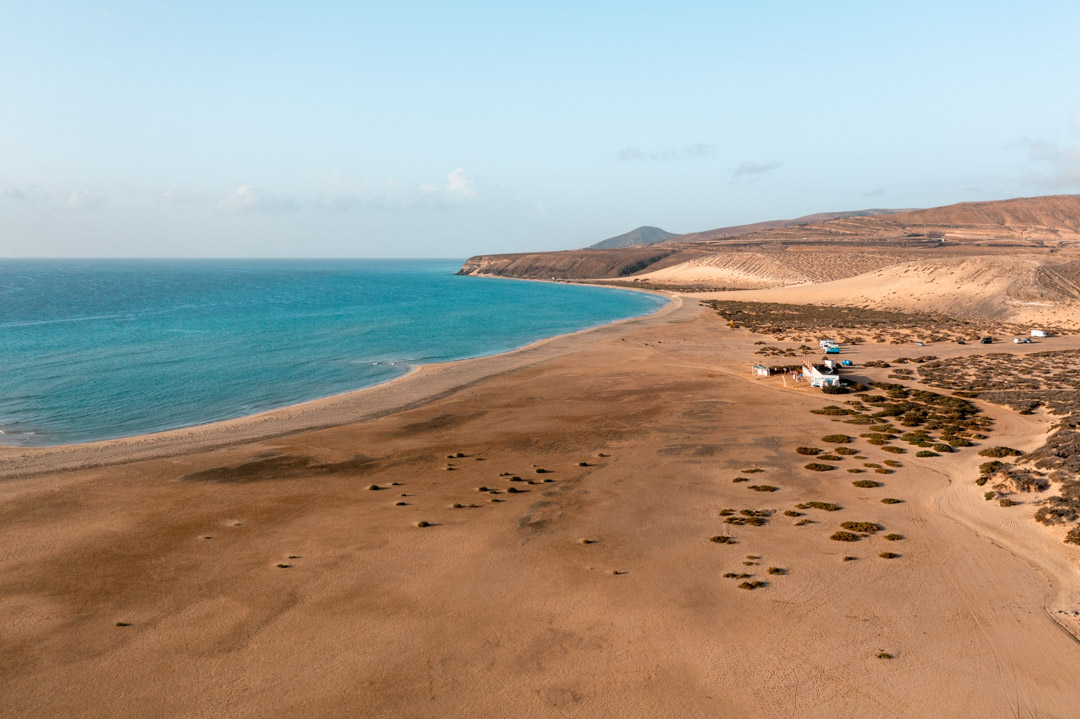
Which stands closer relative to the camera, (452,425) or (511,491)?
(511,491)

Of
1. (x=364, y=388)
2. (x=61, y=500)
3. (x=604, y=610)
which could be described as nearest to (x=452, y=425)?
(x=364, y=388)

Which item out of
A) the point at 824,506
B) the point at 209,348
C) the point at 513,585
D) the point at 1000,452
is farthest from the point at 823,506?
the point at 209,348

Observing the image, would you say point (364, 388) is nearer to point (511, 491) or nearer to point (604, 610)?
point (511, 491)

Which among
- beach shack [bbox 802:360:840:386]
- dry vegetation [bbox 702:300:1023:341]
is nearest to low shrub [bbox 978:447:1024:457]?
beach shack [bbox 802:360:840:386]

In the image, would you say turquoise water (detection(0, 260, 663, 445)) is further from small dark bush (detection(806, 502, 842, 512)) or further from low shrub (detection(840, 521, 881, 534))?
low shrub (detection(840, 521, 881, 534))

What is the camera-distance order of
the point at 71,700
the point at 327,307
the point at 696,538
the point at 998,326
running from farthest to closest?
the point at 327,307, the point at 998,326, the point at 696,538, the point at 71,700
